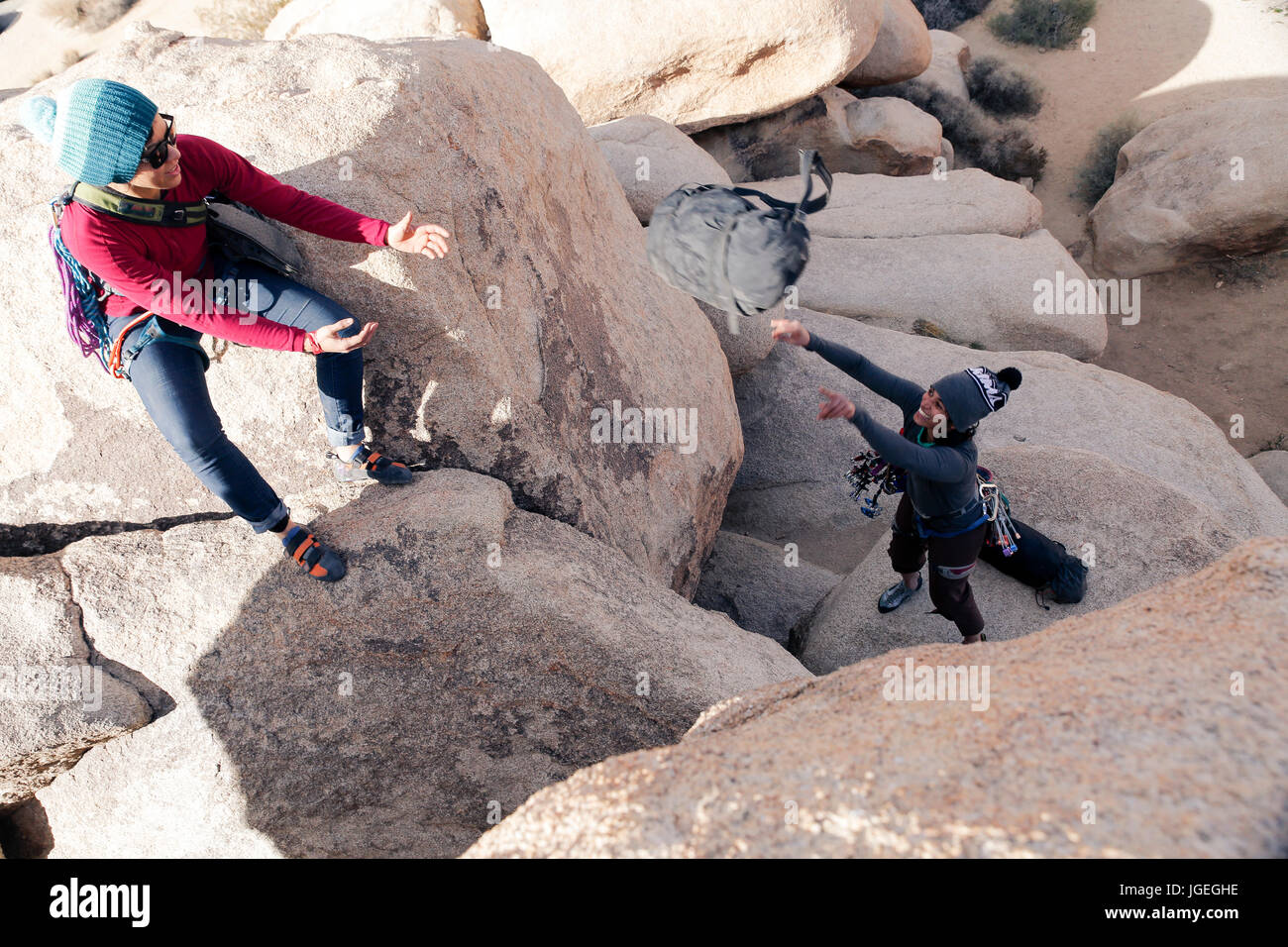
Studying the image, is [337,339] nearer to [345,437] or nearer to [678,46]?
[345,437]

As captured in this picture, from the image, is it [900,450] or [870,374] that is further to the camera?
[870,374]

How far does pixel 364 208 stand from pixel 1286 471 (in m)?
7.70

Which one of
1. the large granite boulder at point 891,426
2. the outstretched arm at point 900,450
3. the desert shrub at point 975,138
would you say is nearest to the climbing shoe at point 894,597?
the outstretched arm at point 900,450

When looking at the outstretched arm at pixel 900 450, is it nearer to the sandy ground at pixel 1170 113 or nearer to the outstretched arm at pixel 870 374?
the outstretched arm at pixel 870 374

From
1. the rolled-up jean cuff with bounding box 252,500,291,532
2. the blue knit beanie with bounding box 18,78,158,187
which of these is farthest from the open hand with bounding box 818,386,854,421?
the blue knit beanie with bounding box 18,78,158,187

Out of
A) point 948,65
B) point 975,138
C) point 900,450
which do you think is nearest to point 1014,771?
point 900,450

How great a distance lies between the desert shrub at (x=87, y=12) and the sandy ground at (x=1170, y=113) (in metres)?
16.3

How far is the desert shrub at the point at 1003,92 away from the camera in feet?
41.4

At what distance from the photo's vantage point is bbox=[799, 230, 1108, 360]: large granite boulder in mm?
7320

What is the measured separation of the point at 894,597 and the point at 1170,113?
37.9 ft

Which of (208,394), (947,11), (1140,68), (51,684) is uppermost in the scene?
(208,394)

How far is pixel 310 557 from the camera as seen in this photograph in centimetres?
298

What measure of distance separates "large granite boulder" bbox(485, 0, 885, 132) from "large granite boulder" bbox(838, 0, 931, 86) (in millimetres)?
2175
